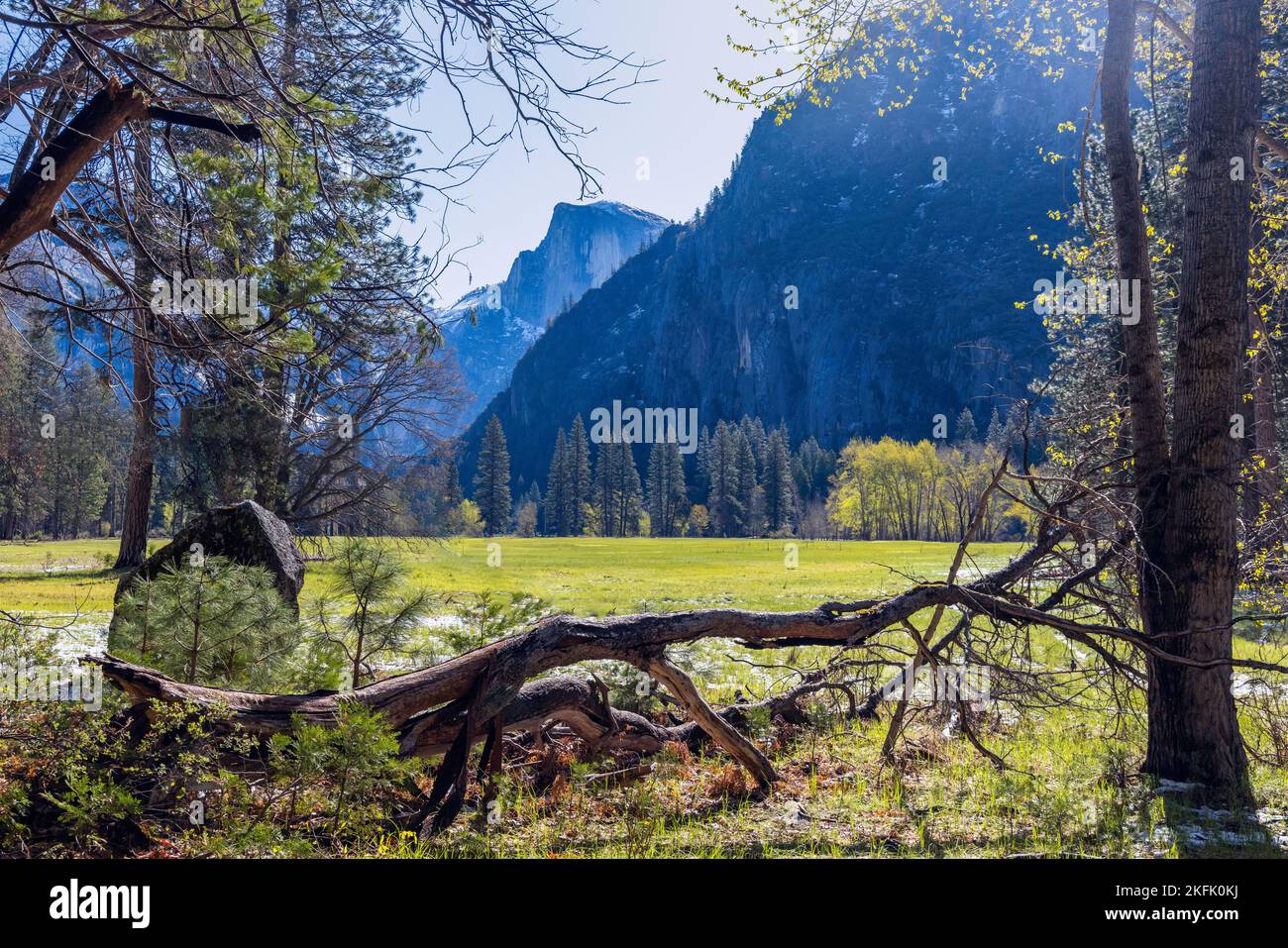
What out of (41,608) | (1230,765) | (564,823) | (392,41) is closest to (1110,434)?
(1230,765)

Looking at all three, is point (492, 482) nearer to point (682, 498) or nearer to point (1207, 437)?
point (682, 498)

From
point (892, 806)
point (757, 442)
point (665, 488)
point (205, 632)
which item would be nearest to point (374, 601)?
point (205, 632)

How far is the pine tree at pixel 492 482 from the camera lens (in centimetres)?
9781

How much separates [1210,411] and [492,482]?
9622 centimetres

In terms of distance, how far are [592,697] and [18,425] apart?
55.0 meters

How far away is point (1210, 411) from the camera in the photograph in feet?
17.3

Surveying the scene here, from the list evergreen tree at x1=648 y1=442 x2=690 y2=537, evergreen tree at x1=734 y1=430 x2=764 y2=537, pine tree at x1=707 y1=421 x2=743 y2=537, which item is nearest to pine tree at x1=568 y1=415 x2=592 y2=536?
evergreen tree at x1=648 y1=442 x2=690 y2=537

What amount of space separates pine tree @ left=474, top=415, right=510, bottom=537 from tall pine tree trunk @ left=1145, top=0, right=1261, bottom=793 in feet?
310

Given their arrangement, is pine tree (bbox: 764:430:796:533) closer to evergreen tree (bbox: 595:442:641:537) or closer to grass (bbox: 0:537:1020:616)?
evergreen tree (bbox: 595:442:641:537)

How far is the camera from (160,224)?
5648mm

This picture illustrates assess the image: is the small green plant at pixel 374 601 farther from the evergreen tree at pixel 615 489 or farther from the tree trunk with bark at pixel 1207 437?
the evergreen tree at pixel 615 489

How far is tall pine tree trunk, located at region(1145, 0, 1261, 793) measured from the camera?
520cm

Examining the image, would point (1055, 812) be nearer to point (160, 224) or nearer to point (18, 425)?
point (160, 224)

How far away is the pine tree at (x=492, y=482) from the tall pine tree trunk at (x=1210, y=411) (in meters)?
94.4
